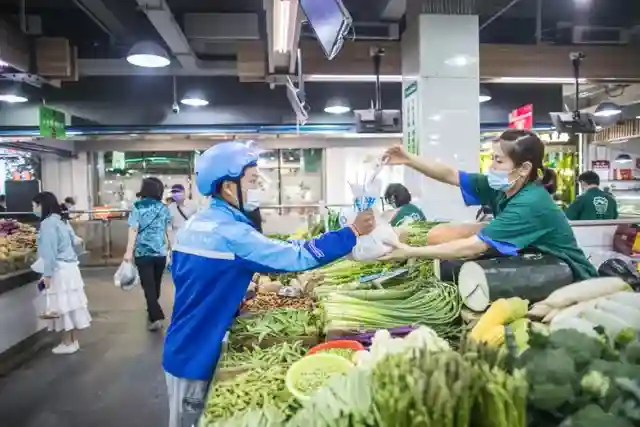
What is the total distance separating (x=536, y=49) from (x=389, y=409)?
6494 mm

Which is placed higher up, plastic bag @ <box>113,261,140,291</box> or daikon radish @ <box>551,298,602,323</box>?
daikon radish @ <box>551,298,602,323</box>

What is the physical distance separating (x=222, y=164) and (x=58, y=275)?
4.34m

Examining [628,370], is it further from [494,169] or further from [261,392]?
[494,169]

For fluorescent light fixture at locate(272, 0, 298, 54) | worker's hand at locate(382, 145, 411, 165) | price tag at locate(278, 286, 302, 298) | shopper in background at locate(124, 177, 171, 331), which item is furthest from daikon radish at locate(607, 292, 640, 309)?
shopper in background at locate(124, 177, 171, 331)

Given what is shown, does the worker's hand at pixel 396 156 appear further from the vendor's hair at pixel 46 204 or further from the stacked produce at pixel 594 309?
the vendor's hair at pixel 46 204

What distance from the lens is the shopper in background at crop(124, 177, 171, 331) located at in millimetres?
6824

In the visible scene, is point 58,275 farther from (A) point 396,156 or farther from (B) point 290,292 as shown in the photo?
(A) point 396,156

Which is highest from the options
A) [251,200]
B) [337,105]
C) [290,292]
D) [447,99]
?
[337,105]

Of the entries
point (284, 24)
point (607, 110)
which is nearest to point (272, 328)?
point (284, 24)

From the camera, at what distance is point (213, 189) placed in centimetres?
242

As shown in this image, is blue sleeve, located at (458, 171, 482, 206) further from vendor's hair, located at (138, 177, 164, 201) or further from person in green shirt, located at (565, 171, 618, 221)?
vendor's hair, located at (138, 177, 164, 201)

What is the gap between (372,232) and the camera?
94.1 inches

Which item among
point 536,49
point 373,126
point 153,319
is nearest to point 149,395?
point 153,319

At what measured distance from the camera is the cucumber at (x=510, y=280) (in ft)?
7.51
